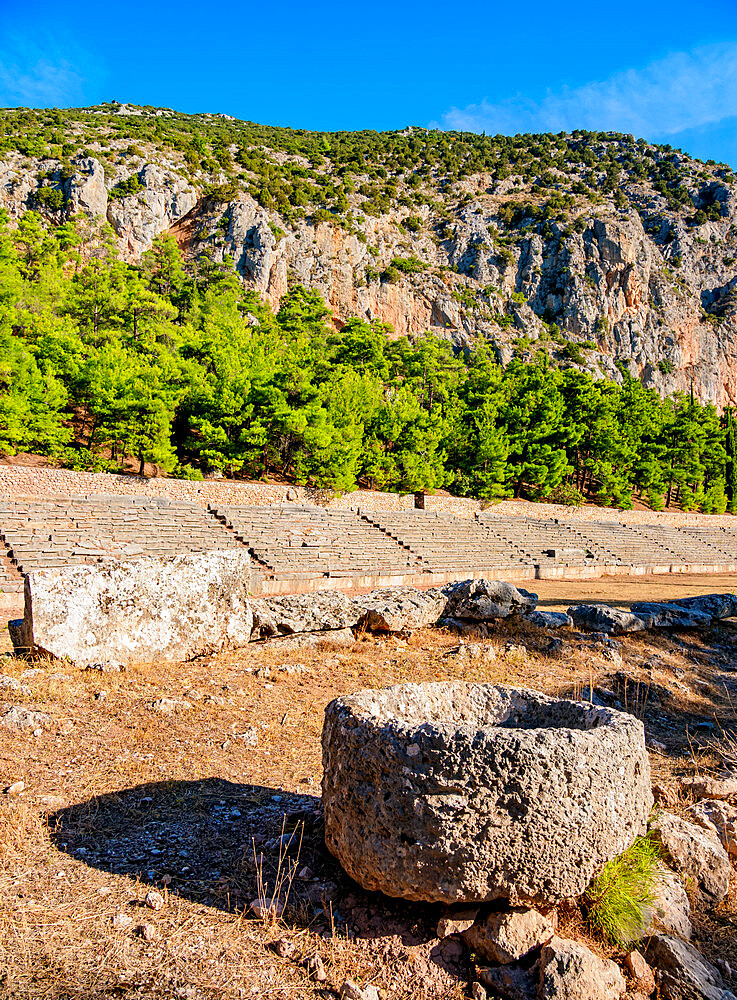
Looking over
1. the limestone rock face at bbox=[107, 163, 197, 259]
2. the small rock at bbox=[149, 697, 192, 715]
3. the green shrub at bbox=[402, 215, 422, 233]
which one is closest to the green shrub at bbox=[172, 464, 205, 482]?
the small rock at bbox=[149, 697, 192, 715]

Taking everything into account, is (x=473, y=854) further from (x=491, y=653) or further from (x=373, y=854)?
(x=491, y=653)

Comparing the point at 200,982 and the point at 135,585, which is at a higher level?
the point at 135,585

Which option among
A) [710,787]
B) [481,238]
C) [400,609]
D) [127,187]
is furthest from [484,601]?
[481,238]

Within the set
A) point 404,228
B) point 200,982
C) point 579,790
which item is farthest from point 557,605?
point 404,228

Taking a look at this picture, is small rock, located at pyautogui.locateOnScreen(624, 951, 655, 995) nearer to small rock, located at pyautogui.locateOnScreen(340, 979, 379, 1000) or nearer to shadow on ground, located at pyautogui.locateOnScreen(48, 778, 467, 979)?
shadow on ground, located at pyautogui.locateOnScreen(48, 778, 467, 979)

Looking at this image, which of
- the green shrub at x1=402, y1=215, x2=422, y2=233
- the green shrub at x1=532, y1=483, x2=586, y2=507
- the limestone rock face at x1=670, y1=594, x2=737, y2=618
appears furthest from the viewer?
the green shrub at x1=402, y1=215, x2=422, y2=233

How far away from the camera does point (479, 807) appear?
2.63 metres

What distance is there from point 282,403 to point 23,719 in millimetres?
24058

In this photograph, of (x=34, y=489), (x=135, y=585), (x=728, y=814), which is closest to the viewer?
(x=728, y=814)

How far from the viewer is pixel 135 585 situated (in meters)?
6.77

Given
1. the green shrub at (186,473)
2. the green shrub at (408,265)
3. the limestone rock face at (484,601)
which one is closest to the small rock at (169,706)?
the limestone rock face at (484,601)

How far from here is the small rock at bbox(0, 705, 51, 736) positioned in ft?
15.1

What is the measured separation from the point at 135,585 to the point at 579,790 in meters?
5.63

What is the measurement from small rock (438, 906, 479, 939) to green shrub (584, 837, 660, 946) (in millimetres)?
610
